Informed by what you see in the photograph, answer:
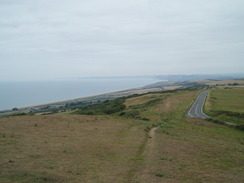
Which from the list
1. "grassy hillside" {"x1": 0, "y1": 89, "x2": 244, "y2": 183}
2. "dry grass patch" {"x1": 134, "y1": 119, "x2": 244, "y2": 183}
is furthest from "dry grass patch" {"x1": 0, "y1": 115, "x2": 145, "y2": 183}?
"dry grass patch" {"x1": 134, "y1": 119, "x2": 244, "y2": 183}

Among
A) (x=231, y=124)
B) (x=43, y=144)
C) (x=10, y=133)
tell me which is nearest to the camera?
(x=43, y=144)

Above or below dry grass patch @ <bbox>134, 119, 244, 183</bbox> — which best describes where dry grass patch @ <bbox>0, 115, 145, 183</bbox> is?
above

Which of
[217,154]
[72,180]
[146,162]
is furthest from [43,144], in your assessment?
[217,154]

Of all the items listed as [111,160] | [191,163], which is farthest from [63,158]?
[191,163]

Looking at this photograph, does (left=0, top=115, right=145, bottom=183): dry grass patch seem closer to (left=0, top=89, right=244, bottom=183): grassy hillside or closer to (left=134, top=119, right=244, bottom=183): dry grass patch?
(left=0, top=89, right=244, bottom=183): grassy hillside

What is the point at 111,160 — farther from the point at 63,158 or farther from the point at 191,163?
the point at 191,163

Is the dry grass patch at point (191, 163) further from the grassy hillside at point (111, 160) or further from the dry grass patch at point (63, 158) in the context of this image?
the dry grass patch at point (63, 158)

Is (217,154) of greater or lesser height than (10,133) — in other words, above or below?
below

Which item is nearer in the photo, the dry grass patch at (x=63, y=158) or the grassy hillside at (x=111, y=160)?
the dry grass patch at (x=63, y=158)

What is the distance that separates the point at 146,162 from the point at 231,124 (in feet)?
99.2

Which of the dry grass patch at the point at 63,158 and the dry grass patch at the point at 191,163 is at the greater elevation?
the dry grass patch at the point at 63,158

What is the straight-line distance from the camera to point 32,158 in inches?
542

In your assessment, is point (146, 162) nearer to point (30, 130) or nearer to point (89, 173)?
point (89, 173)

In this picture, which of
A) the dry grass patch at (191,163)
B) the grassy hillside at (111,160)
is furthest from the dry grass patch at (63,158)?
the dry grass patch at (191,163)
